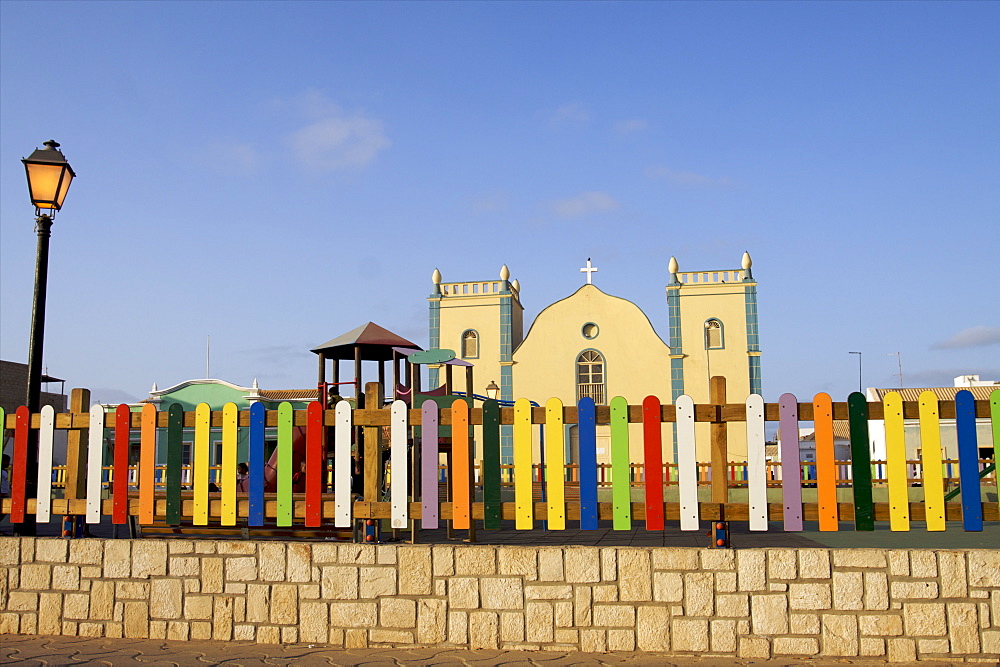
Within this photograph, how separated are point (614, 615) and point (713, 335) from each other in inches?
1196

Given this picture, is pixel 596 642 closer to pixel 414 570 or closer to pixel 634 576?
pixel 634 576

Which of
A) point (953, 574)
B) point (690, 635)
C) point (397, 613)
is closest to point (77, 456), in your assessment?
point (397, 613)

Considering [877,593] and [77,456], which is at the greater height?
[77,456]

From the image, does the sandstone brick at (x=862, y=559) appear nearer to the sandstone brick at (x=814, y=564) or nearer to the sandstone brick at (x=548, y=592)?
the sandstone brick at (x=814, y=564)

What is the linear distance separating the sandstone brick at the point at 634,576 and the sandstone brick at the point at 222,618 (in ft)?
9.50

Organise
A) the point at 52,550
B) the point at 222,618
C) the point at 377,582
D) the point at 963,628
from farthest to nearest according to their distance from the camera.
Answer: the point at 52,550, the point at 222,618, the point at 377,582, the point at 963,628

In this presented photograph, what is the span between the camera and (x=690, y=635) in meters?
5.79

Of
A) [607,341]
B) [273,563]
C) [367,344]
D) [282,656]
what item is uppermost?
[607,341]

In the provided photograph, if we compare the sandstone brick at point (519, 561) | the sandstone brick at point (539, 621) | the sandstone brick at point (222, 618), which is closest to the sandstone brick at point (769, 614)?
the sandstone brick at point (539, 621)

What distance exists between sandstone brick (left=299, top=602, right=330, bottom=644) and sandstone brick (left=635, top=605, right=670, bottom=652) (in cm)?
223

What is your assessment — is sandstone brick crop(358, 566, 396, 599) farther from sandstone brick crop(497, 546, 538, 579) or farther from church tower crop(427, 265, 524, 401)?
church tower crop(427, 265, 524, 401)

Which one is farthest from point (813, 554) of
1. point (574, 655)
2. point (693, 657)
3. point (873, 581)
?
point (574, 655)

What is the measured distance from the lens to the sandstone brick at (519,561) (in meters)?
6.02

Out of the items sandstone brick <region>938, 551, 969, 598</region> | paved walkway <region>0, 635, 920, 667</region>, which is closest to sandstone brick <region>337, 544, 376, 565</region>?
paved walkway <region>0, 635, 920, 667</region>
